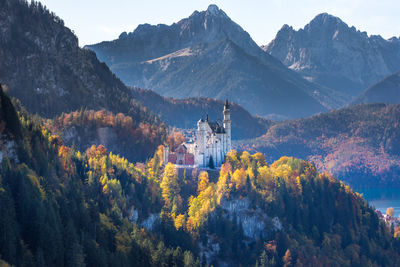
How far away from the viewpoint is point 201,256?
148 meters

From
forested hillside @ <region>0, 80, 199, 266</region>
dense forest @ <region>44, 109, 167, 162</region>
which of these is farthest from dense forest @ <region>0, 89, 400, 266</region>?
dense forest @ <region>44, 109, 167, 162</region>

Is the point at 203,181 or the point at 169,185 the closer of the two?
the point at 203,181

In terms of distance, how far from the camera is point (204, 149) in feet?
550

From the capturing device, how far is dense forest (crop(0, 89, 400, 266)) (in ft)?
333

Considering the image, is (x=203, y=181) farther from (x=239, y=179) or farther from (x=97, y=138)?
(x=97, y=138)

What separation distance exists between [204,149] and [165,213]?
855 inches

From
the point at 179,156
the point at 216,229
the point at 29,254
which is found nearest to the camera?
the point at 29,254

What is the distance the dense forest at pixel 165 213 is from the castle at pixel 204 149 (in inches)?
123

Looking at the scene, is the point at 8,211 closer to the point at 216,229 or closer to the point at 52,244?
the point at 52,244

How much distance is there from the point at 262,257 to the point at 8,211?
215 feet

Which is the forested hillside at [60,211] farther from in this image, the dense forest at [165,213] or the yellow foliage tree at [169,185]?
the yellow foliage tree at [169,185]

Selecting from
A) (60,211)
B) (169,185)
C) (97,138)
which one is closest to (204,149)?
(169,185)

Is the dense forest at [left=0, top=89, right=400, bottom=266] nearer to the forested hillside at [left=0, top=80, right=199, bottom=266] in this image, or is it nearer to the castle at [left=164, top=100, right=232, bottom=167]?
the forested hillside at [left=0, top=80, right=199, bottom=266]

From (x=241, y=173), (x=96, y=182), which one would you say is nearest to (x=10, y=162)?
(x=96, y=182)
